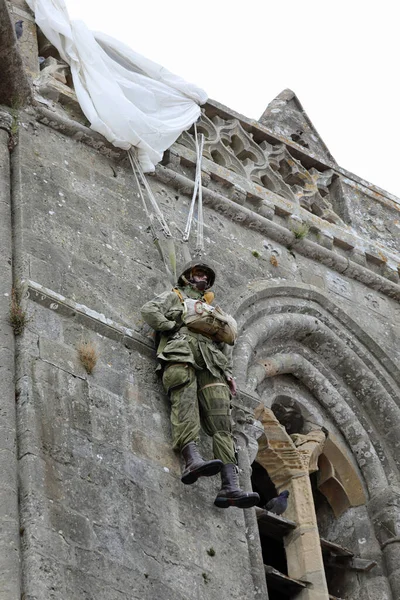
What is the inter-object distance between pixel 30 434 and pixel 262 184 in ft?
17.0

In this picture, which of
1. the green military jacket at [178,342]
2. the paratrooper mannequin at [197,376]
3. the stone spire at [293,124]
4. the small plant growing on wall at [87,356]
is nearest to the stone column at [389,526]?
the paratrooper mannequin at [197,376]

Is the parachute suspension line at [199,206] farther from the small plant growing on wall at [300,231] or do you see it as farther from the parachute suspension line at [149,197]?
the small plant growing on wall at [300,231]

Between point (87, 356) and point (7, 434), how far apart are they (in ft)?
3.44

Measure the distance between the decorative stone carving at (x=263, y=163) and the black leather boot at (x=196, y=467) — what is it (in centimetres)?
399

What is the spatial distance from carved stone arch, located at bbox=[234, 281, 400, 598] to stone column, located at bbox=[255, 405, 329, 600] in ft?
1.11

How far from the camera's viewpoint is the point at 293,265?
11.8 meters

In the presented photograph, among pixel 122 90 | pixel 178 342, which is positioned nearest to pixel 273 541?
pixel 178 342

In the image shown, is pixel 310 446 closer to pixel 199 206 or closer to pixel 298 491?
pixel 298 491

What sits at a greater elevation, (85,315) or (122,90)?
(122,90)

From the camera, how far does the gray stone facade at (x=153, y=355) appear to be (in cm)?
786

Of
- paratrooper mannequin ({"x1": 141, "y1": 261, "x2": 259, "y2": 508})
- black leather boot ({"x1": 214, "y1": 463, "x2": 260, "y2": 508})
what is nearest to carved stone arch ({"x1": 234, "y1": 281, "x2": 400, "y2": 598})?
paratrooper mannequin ({"x1": 141, "y1": 261, "x2": 259, "y2": 508})

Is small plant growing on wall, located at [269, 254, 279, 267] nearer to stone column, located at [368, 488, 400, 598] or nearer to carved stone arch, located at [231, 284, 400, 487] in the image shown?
carved stone arch, located at [231, 284, 400, 487]

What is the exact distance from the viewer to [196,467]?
332 inches

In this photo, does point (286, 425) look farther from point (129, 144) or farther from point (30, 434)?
point (30, 434)
